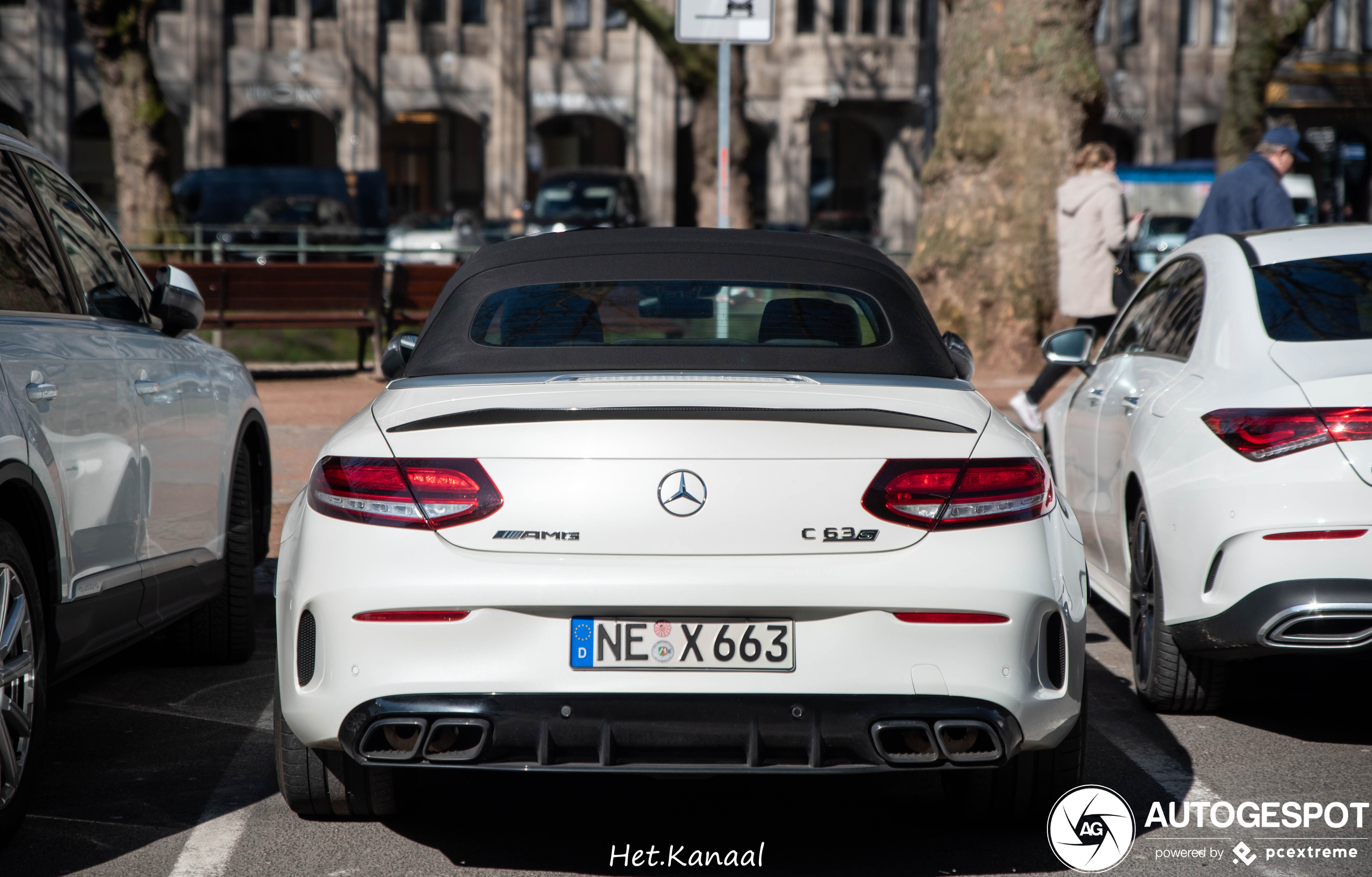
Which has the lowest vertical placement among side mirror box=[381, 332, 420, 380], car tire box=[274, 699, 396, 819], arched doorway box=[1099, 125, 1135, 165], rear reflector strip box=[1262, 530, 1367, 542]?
car tire box=[274, 699, 396, 819]

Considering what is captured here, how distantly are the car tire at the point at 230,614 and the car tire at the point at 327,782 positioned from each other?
6.30 ft

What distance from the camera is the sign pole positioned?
9.46 metres

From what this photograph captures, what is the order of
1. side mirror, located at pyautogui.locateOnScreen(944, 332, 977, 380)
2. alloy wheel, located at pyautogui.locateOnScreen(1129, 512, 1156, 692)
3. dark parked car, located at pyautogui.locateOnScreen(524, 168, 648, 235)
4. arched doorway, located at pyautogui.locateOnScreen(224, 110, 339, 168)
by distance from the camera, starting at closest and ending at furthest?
side mirror, located at pyautogui.locateOnScreen(944, 332, 977, 380)
alloy wheel, located at pyautogui.locateOnScreen(1129, 512, 1156, 692)
dark parked car, located at pyautogui.locateOnScreen(524, 168, 648, 235)
arched doorway, located at pyautogui.locateOnScreen(224, 110, 339, 168)

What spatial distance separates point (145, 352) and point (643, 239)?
1.52m

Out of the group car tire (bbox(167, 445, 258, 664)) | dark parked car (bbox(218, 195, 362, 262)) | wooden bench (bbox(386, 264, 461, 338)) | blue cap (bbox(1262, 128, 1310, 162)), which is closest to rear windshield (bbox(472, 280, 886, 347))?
car tire (bbox(167, 445, 258, 664))

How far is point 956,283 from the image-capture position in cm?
1528

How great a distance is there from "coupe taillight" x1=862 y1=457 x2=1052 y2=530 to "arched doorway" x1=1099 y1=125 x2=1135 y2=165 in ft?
168

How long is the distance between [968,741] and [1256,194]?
271 inches

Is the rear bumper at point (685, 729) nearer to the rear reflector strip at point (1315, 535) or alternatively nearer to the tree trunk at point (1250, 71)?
the rear reflector strip at point (1315, 535)

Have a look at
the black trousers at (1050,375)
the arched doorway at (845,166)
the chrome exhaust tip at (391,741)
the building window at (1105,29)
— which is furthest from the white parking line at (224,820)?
the building window at (1105,29)

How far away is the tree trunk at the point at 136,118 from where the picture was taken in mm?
21094

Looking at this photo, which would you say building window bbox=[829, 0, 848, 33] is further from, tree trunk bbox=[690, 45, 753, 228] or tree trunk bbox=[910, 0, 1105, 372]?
tree trunk bbox=[910, 0, 1105, 372]

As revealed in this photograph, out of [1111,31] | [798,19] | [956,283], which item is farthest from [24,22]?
[956,283]

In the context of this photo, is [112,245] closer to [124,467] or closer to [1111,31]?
[124,467]
